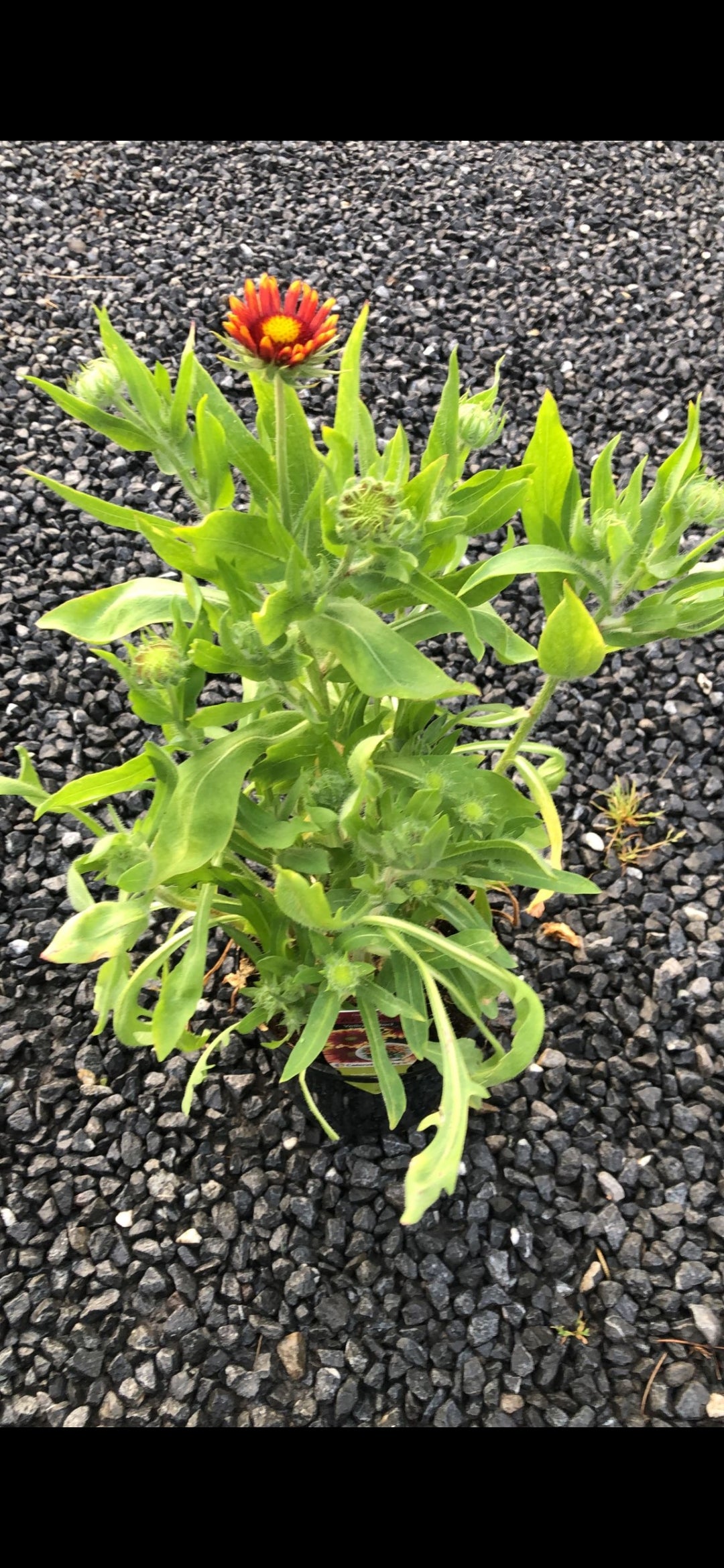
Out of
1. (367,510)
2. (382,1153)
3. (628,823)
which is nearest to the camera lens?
(367,510)

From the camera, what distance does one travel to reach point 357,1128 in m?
1.69

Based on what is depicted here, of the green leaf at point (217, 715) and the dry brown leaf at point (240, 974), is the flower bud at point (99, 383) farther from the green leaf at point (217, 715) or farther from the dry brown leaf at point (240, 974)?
the dry brown leaf at point (240, 974)

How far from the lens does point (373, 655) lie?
1004 millimetres

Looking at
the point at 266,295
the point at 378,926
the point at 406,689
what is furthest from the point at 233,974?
the point at 266,295

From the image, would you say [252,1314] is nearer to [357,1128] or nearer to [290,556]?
[357,1128]

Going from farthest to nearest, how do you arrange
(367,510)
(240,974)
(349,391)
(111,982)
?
(240,974)
(111,982)
(349,391)
(367,510)

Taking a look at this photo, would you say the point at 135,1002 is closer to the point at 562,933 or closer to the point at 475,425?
the point at 475,425

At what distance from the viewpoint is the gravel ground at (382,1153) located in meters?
1.51

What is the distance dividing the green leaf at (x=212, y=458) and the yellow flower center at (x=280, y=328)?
89 mm

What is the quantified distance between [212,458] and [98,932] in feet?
1.69

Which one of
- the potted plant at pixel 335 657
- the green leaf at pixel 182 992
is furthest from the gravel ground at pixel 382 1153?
the green leaf at pixel 182 992

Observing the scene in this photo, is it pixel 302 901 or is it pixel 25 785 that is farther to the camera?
pixel 25 785

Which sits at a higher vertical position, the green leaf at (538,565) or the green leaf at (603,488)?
the green leaf at (603,488)

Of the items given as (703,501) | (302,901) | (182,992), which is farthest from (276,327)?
(182,992)
